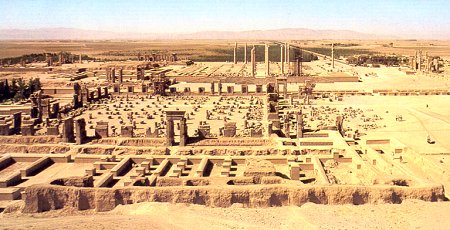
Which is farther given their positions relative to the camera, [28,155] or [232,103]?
[232,103]

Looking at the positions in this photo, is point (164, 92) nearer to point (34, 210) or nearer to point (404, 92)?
point (404, 92)

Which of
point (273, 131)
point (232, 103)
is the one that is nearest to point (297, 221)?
point (273, 131)

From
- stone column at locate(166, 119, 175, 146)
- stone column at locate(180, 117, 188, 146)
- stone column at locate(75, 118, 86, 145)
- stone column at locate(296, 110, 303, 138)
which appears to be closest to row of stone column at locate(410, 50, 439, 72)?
stone column at locate(296, 110, 303, 138)

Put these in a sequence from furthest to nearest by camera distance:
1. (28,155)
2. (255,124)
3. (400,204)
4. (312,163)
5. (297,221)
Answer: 1. (255,124)
2. (28,155)
3. (312,163)
4. (400,204)
5. (297,221)

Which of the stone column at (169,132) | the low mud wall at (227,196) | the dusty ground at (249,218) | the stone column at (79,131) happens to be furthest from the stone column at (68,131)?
the dusty ground at (249,218)

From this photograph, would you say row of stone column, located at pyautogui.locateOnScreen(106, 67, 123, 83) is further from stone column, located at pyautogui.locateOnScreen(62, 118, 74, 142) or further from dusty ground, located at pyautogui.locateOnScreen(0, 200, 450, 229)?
dusty ground, located at pyautogui.locateOnScreen(0, 200, 450, 229)

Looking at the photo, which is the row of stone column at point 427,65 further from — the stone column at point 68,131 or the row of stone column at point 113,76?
the stone column at point 68,131

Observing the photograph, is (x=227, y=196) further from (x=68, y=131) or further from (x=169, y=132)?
(x=68, y=131)
